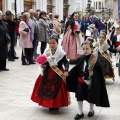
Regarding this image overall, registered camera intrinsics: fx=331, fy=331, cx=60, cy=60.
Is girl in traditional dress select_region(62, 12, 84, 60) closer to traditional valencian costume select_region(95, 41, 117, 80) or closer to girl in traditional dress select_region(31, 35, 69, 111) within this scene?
traditional valencian costume select_region(95, 41, 117, 80)

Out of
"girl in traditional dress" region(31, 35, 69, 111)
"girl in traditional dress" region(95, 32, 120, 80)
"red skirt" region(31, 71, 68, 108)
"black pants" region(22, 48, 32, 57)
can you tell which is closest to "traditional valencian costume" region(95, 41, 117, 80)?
"girl in traditional dress" region(95, 32, 120, 80)

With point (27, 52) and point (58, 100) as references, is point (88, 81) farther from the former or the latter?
point (27, 52)

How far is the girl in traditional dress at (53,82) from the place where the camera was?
5.52 m

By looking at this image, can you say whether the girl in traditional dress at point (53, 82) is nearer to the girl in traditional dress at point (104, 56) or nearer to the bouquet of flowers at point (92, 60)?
the bouquet of flowers at point (92, 60)

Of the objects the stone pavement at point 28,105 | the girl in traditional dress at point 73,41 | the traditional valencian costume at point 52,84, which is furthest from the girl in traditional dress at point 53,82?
the girl in traditional dress at point 73,41

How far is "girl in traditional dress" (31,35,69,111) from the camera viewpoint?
5.52m

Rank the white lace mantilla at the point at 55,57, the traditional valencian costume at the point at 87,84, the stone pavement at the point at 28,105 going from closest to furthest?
1. the traditional valencian costume at the point at 87,84
2. the stone pavement at the point at 28,105
3. the white lace mantilla at the point at 55,57

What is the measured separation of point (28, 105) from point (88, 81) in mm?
1447

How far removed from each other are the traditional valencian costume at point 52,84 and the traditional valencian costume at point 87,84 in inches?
10.4

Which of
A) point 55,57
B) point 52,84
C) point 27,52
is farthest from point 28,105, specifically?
point 27,52

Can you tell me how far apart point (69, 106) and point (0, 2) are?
81.1ft

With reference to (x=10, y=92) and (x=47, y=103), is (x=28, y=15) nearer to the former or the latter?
(x=10, y=92)

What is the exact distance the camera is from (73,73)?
17.4ft

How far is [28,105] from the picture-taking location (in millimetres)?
6086
